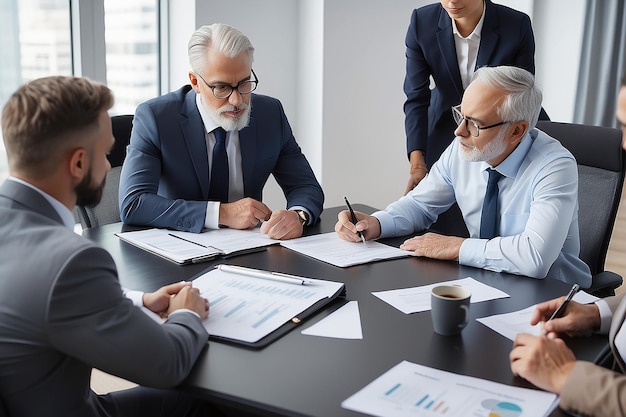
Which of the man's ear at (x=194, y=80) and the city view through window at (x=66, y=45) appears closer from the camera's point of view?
the man's ear at (x=194, y=80)

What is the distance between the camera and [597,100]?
254 inches

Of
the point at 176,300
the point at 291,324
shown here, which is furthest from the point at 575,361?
the point at 176,300

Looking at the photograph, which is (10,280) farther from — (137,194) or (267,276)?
(137,194)

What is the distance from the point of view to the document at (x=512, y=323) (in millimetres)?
1572

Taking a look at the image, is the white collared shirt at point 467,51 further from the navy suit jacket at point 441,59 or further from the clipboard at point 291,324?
the clipboard at point 291,324

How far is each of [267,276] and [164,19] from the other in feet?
9.15

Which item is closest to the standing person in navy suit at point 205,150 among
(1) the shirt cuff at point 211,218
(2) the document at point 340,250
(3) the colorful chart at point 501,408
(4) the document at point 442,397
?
(1) the shirt cuff at point 211,218

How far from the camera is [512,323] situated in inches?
63.7

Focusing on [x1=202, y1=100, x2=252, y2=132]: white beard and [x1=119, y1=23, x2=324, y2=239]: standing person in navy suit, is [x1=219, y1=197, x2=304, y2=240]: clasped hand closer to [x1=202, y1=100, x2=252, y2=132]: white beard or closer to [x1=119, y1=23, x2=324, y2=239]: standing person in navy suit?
[x1=119, y1=23, x2=324, y2=239]: standing person in navy suit

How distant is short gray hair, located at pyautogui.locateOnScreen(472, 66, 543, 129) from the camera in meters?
2.28

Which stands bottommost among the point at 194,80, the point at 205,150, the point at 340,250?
the point at 340,250

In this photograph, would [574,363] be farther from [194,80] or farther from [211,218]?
[194,80]

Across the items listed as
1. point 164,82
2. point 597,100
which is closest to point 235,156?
point 164,82

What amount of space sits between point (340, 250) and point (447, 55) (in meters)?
1.32
